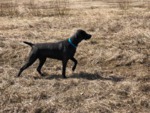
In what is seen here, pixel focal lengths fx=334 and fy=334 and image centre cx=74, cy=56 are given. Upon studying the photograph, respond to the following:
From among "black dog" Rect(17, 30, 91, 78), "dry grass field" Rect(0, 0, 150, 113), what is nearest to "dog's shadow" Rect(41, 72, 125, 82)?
"dry grass field" Rect(0, 0, 150, 113)

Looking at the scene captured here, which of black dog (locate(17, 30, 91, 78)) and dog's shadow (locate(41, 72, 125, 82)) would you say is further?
dog's shadow (locate(41, 72, 125, 82))

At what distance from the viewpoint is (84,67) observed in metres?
8.59

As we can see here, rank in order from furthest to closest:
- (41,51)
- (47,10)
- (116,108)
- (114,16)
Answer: (47,10) < (114,16) < (41,51) < (116,108)

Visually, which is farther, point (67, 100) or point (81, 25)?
point (81, 25)

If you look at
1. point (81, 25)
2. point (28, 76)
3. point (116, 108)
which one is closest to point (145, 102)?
point (116, 108)

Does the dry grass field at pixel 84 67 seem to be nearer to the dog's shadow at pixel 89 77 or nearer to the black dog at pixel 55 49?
the dog's shadow at pixel 89 77

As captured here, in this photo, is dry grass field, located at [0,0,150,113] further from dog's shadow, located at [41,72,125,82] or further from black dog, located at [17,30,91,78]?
black dog, located at [17,30,91,78]

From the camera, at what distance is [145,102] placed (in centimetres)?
645

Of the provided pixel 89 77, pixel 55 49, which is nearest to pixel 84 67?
pixel 89 77

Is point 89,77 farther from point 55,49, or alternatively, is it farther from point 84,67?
point 55,49

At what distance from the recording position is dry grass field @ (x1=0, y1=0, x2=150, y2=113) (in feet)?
20.9

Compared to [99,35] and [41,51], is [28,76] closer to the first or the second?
[41,51]

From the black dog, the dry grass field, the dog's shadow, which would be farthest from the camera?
the dog's shadow

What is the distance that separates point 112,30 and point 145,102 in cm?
585
